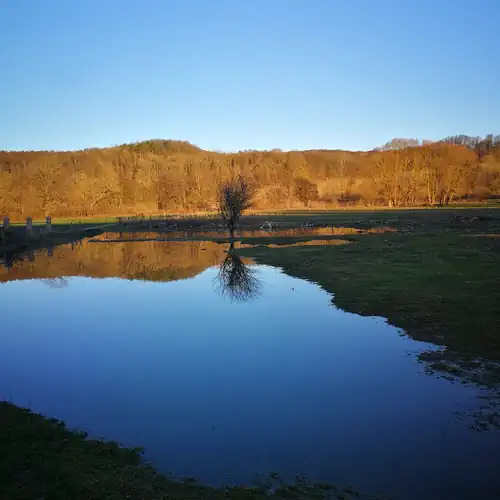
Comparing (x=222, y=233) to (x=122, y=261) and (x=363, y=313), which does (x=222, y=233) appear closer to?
(x=122, y=261)

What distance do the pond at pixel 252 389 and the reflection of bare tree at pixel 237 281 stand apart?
364 mm

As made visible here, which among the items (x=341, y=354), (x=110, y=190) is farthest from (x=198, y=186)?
(x=341, y=354)

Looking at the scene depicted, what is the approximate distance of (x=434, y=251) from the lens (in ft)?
101

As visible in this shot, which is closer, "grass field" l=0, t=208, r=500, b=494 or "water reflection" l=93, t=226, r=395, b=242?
"grass field" l=0, t=208, r=500, b=494

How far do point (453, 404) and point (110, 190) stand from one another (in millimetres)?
100320

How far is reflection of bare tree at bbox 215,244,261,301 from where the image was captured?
20.3 metres

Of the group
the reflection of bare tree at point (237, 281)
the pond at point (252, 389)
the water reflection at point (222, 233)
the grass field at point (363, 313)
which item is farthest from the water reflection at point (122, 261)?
the pond at point (252, 389)

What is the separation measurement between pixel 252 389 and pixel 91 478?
4321 millimetres

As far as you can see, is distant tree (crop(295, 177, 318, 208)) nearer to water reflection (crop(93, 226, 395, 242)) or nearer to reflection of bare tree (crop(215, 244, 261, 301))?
water reflection (crop(93, 226, 395, 242))

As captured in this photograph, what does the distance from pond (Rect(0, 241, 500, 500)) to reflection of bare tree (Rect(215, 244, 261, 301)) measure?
1.19ft

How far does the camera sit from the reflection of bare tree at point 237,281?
66.5 ft

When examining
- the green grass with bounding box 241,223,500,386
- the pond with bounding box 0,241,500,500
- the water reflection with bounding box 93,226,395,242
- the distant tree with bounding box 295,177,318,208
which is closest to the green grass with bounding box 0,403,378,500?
the pond with bounding box 0,241,500,500

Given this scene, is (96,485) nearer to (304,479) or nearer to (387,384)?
(304,479)

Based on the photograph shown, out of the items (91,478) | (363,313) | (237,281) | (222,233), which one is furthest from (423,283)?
(222,233)
